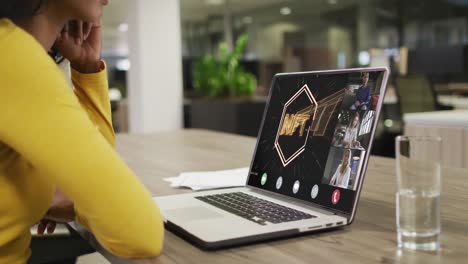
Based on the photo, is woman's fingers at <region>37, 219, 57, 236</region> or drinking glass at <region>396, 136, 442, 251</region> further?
woman's fingers at <region>37, 219, 57, 236</region>

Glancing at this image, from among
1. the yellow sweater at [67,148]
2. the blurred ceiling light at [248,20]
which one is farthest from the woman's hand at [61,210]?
the blurred ceiling light at [248,20]

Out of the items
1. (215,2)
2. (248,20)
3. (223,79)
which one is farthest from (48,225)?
(215,2)

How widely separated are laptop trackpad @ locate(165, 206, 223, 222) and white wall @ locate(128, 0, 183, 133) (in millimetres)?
4234

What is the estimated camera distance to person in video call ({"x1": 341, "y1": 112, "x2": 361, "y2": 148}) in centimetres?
Answer: 81

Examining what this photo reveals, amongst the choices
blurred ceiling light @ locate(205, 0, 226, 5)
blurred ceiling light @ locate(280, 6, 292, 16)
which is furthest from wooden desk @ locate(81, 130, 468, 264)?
blurred ceiling light @ locate(205, 0, 226, 5)

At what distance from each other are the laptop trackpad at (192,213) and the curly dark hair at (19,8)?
36 cm

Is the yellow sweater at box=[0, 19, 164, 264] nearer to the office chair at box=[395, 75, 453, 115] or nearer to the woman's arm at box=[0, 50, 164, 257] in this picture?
the woman's arm at box=[0, 50, 164, 257]

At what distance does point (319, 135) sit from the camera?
0.88m

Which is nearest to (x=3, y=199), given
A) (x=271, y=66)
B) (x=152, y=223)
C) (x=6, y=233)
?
(x=6, y=233)

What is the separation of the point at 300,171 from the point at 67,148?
1.35 ft

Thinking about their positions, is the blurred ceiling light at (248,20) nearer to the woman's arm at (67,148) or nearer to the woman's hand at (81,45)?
the woman's hand at (81,45)

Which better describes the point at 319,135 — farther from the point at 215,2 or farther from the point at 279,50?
the point at 215,2

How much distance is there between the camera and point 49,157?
634mm

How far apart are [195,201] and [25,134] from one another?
0.38 m
